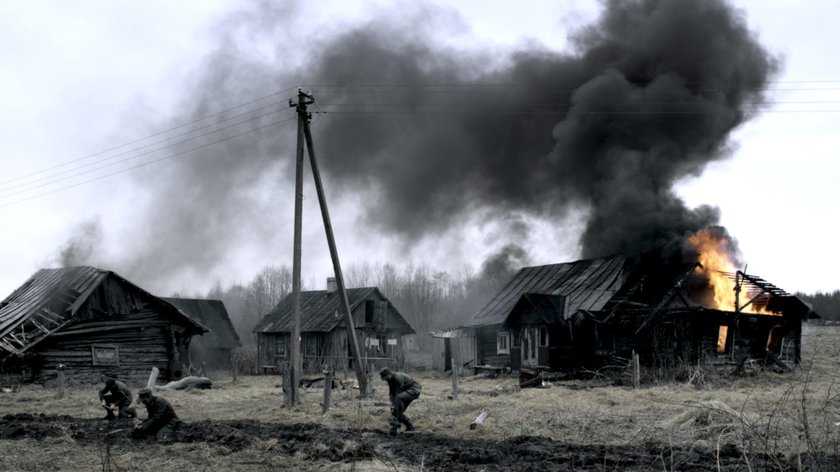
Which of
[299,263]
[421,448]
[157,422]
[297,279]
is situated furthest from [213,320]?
[421,448]

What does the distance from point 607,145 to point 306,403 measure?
1932cm

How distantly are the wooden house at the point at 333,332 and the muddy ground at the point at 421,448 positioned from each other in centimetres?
2157

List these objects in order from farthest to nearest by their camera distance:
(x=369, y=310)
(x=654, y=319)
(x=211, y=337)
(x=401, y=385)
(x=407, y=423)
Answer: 1. (x=211, y=337)
2. (x=369, y=310)
3. (x=654, y=319)
4. (x=401, y=385)
5. (x=407, y=423)

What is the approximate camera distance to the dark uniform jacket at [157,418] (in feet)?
41.6

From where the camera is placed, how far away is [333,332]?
36156 millimetres

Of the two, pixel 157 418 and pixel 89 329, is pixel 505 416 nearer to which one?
pixel 157 418

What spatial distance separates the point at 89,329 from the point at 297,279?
37.0ft

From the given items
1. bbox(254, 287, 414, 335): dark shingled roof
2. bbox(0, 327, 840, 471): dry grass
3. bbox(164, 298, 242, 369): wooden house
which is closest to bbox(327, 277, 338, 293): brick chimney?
bbox(254, 287, 414, 335): dark shingled roof

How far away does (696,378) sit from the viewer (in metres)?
23.4

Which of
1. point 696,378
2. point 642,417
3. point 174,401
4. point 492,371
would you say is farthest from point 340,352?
point 642,417

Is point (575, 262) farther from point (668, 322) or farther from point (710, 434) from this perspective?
point (710, 434)

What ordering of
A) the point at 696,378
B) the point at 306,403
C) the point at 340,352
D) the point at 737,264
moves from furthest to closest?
the point at 340,352, the point at 737,264, the point at 696,378, the point at 306,403

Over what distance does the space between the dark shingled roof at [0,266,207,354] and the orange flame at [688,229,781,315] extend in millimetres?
20787

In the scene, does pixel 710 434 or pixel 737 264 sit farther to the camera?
pixel 737 264
